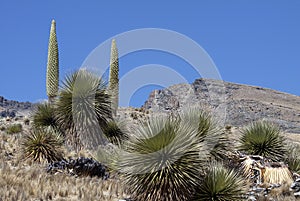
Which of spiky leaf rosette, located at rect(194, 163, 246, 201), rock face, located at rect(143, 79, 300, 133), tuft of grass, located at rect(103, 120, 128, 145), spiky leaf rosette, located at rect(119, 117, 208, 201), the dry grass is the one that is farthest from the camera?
rock face, located at rect(143, 79, 300, 133)

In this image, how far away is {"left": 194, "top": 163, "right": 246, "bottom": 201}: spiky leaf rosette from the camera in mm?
9047

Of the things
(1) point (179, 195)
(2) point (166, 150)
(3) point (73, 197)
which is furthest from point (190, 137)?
(3) point (73, 197)

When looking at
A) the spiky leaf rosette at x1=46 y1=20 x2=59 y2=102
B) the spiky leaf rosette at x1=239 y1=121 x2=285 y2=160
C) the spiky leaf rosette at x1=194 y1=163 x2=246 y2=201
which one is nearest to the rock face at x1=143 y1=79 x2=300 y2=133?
the spiky leaf rosette at x1=46 y1=20 x2=59 y2=102

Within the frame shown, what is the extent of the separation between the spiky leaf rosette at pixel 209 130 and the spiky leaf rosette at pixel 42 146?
487cm

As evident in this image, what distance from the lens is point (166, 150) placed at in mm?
9078

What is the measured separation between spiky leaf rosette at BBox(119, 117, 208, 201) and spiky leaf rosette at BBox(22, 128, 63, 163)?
16.7ft

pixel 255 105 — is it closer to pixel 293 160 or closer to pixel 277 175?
pixel 293 160

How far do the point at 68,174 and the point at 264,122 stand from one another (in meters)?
6.57

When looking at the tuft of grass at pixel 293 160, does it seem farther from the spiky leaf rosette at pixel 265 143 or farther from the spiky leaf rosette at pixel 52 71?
the spiky leaf rosette at pixel 52 71

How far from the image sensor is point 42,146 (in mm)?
14211

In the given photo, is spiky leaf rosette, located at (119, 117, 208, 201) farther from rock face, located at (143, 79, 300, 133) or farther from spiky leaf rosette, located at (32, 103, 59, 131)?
rock face, located at (143, 79, 300, 133)

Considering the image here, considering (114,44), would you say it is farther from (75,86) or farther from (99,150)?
(99,150)

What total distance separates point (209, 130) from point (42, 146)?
544 cm

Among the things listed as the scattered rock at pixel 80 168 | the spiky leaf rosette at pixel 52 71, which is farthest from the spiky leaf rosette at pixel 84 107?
the scattered rock at pixel 80 168
